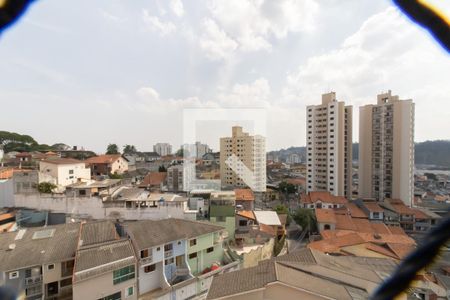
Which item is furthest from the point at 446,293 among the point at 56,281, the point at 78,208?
the point at 78,208

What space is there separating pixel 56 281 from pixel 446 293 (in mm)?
7865

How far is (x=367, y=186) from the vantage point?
660 inches

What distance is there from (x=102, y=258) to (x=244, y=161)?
40.0ft

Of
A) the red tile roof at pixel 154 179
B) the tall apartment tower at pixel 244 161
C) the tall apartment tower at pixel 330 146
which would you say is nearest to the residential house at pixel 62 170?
the red tile roof at pixel 154 179

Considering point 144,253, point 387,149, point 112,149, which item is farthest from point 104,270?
point 112,149

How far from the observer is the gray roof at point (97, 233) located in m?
5.61

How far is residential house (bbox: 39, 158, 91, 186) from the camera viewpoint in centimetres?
1003

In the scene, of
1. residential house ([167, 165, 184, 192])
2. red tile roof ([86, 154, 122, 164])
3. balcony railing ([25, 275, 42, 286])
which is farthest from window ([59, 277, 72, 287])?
red tile roof ([86, 154, 122, 164])

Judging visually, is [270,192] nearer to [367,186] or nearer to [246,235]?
[367,186]

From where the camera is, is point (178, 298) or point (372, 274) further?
point (178, 298)

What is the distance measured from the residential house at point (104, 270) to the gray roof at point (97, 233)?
2 centimetres

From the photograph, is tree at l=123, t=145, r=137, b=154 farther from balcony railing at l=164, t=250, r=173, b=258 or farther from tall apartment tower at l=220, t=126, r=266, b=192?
balcony railing at l=164, t=250, r=173, b=258

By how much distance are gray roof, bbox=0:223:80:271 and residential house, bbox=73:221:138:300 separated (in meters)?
0.31

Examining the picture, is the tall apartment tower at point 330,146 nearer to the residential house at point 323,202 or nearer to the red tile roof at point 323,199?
the red tile roof at point 323,199
